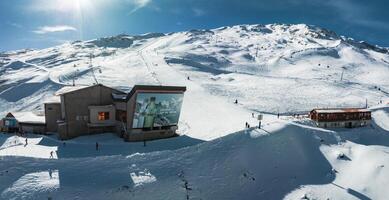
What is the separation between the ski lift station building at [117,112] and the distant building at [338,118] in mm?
17830

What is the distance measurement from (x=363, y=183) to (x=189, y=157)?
1585cm

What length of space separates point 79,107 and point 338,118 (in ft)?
105

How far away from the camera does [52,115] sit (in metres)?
42.0

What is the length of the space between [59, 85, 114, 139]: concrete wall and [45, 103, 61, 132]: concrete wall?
2.66m

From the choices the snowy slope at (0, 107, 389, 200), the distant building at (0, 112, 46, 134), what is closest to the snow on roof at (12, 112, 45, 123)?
the distant building at (0, 112, 46, 134)

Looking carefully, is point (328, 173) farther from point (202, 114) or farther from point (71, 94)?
point (71, 94)

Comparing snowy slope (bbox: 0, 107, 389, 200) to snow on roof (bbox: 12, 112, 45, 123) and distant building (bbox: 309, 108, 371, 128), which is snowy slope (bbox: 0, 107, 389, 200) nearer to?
snow on roof (bbox: 12, 112, 45, 123)

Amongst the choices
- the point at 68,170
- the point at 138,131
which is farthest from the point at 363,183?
the point at 68,170

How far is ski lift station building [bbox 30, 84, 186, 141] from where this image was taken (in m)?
38.4

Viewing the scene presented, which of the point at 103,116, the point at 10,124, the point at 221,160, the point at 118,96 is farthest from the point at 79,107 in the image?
the point at 221,160

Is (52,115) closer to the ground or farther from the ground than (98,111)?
closer to the ground

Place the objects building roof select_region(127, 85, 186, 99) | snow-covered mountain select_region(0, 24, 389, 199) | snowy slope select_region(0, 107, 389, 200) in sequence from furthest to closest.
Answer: building roof select_region(127, 85, 186, 99)
snow-covered mountain select_region(0, 24, 389, 199)
snowy slope select_region(0, 107, 389, 200)

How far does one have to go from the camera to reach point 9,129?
43500mm

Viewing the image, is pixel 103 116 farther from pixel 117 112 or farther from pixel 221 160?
pixel 221 160
